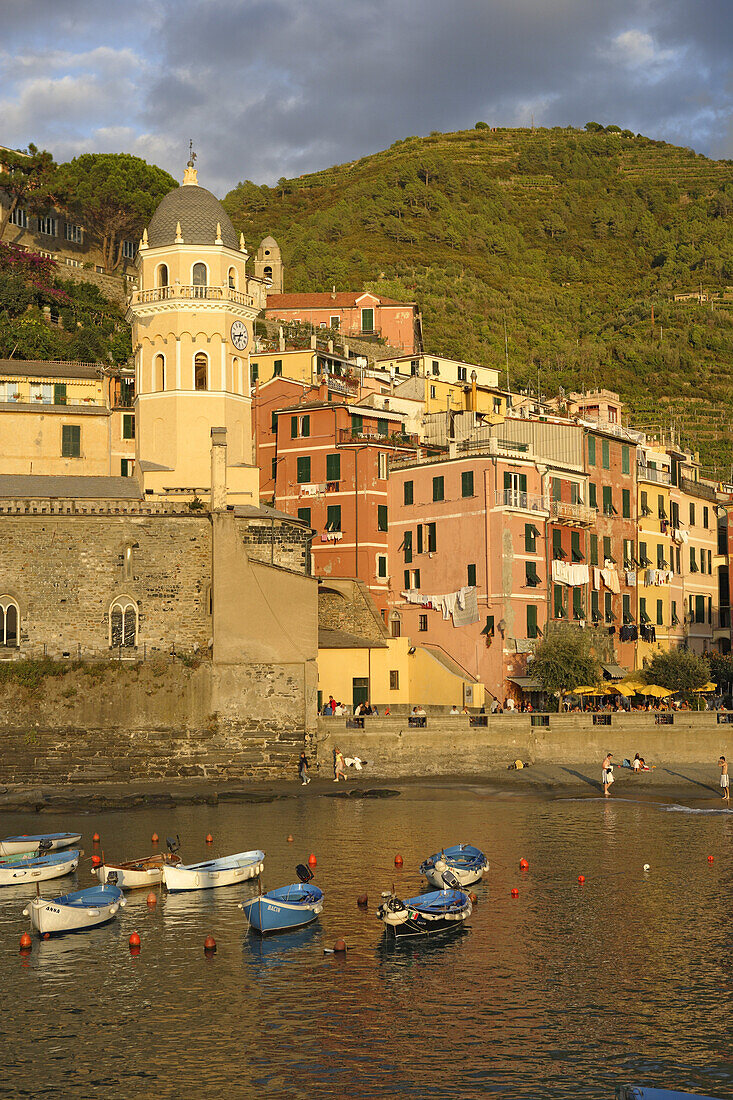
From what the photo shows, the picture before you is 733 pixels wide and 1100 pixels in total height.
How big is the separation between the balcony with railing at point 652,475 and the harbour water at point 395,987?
117 ft

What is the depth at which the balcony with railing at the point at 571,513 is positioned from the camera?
2667 inches

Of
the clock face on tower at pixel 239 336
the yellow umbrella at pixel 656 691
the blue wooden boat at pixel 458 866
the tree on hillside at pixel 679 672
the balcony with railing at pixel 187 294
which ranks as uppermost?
the balcony with railing at pixel 187 294

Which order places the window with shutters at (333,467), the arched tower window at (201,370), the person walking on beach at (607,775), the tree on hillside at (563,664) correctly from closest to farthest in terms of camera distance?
1. the person walking on beach at (607,775)
2. the tree on hillside at (563,664)
3. the arched tower window at (201,370)
4. the window with shutters at (333,467)

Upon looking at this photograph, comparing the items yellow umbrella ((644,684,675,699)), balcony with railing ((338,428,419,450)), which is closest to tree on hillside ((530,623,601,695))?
yellow umbrella ((644,684,675,699))


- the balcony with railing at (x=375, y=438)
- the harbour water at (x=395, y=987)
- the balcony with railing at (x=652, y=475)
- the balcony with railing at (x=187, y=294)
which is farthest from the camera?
the balcony with railing at (x=652, y=475)

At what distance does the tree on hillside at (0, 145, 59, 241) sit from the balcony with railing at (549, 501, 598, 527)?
5190cm

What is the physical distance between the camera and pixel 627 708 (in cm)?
6456

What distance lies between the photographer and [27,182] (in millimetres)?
97375

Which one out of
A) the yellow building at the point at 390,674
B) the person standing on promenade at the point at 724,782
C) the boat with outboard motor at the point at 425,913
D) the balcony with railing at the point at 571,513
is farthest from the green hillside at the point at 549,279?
the boat with outboard motor at the point at 425,913

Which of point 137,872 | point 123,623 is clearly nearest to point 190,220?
point 123,623

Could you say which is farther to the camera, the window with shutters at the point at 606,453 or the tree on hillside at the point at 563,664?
the window with shutters at the point at 606,453

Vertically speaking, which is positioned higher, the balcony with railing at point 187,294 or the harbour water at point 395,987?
the balcony with railing at point 187,294

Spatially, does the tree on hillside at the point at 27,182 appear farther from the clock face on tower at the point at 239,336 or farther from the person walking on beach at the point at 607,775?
the person walking on beach at the point at 607,775

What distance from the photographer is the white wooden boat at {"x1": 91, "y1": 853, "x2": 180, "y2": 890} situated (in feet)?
120
